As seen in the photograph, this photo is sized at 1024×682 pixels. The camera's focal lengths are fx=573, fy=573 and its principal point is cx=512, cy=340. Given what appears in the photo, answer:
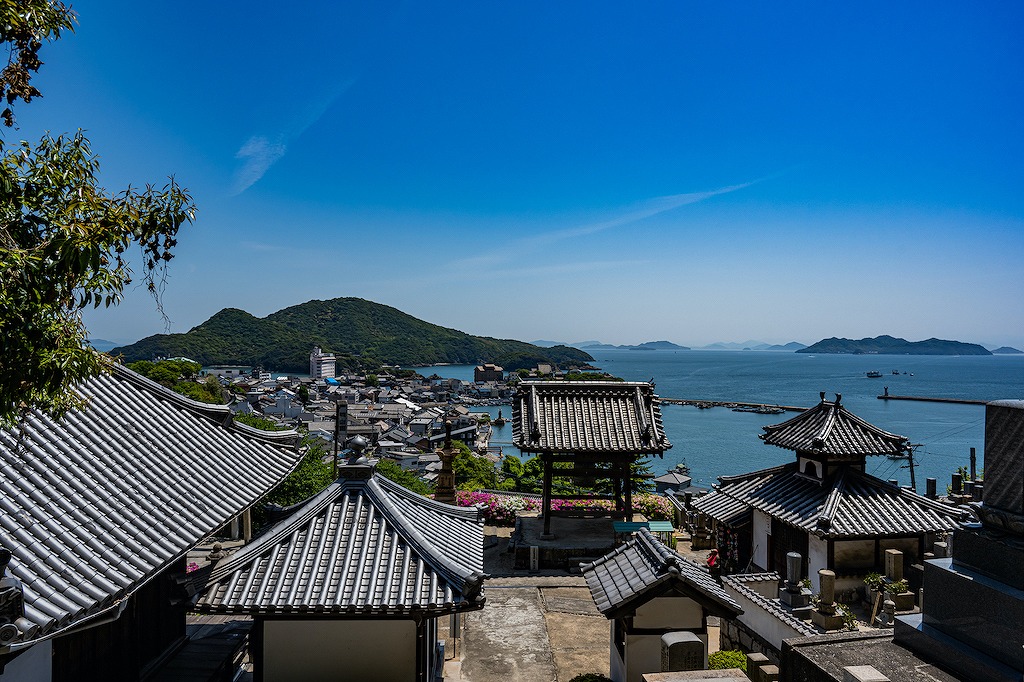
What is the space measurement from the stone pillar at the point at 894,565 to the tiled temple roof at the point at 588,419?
651 centimetres

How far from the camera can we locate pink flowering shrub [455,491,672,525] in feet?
75.1

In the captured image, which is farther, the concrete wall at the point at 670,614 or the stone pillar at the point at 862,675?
the concrete wall at the point at 670,614

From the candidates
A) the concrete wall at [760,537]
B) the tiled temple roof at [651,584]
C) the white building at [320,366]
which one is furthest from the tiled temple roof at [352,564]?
the white building at [320,366]

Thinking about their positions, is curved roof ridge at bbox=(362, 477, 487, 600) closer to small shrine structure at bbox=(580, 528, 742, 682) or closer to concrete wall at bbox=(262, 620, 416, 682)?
concrete wall at bbox=(262, 620, 416, 682)

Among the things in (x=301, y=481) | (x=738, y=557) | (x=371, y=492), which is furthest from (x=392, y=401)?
(x=371, y=492)

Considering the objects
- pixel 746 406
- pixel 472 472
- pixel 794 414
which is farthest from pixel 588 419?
pixel 794 414

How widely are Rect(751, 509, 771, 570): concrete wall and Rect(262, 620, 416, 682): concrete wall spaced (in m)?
14.4

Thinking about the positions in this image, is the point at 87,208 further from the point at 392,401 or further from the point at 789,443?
the point at 392,401

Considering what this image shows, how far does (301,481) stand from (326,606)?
21453 millimetres

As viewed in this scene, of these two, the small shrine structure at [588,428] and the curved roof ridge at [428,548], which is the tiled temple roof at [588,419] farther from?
the curved roof ridge at [428,548]

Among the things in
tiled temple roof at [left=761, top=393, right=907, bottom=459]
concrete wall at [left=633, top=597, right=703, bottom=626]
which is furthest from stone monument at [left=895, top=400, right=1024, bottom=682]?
tiled temple roof at [left=761, top=393, right=907, bottom=459]

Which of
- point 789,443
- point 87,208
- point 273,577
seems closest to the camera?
point 87,208

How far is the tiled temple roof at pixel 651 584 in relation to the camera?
7.79 m

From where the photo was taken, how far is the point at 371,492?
8234 millimetres
